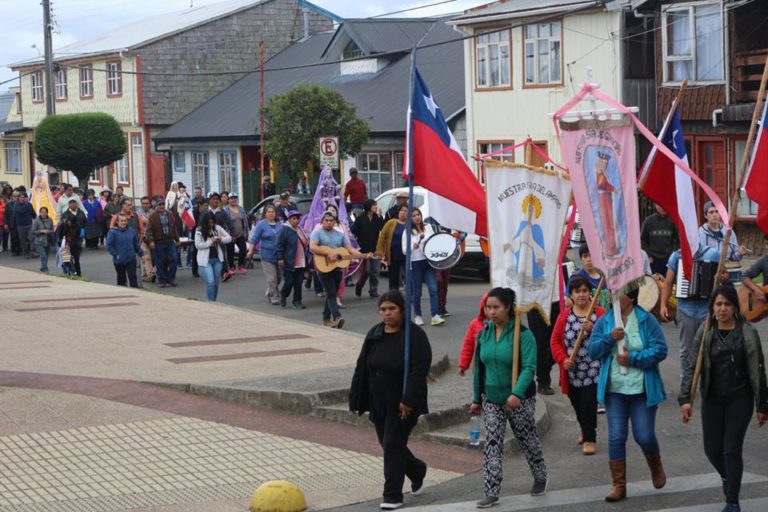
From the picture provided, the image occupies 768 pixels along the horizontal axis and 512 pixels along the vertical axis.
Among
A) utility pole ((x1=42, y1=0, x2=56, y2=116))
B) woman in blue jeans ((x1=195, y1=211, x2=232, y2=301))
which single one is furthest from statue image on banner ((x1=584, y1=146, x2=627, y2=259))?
utility pole ((x1=42, y1=0, x2=56, y2=116))

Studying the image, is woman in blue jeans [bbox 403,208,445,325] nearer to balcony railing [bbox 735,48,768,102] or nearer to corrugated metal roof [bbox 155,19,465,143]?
balcony railing [bbox 735,48,768,102]

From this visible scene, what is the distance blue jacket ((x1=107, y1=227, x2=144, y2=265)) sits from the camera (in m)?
23.0

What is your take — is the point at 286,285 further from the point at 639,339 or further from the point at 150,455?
the point at 639,339

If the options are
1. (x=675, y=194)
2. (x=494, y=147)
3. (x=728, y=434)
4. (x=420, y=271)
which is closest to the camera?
(x=728, y=434)

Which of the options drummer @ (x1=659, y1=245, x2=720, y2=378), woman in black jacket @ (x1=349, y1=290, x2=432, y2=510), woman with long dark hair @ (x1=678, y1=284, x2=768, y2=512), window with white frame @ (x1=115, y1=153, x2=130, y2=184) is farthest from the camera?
window with white frame @ (x1=115, y1=153, x2=130, y2=184)

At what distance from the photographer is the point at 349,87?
144 ft

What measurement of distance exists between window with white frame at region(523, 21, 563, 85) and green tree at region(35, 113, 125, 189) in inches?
762

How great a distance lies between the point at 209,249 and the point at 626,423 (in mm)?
12326

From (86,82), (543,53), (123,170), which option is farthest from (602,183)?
(86,82)

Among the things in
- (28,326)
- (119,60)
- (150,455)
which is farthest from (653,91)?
(119,60)

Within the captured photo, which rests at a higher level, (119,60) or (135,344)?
(119,60)

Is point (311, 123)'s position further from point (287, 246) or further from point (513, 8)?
point (287, 246)

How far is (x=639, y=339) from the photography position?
30.6 feet

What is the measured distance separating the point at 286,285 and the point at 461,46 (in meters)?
22.5
